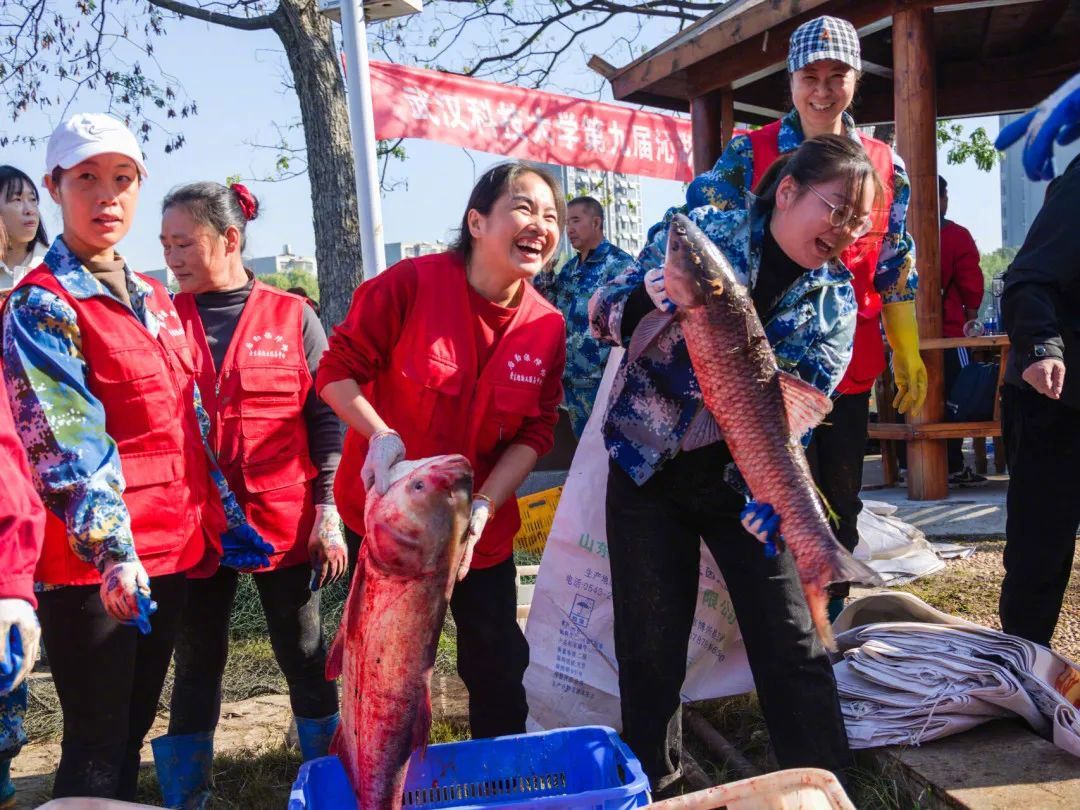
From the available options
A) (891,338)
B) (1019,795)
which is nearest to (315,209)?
(891,338)

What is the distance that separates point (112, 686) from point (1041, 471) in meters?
3.14

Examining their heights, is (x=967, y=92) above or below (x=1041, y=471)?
above

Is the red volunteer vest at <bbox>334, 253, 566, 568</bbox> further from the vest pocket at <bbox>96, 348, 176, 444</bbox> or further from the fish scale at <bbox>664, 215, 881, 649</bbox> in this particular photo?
the fish scale at <bbox>664, 215, 881, 649</bbox>

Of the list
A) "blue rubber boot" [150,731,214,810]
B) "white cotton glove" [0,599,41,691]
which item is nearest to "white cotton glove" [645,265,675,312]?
"white cotton glove" [0,599,41,691]

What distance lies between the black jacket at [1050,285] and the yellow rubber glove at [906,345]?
51 centimetres

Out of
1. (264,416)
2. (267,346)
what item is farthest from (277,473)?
(267,346)

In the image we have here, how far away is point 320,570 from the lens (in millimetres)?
3229

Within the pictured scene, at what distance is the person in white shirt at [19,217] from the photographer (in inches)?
178

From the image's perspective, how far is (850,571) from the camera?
7.57 ft

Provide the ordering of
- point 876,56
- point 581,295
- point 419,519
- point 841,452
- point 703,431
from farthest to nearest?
point 876,56 → point 581,295 → point 841,452 → point 703,431 → point 419,519

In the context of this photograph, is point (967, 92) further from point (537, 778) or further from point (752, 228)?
point (537, 778)

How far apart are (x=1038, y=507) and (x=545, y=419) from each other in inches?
74.0

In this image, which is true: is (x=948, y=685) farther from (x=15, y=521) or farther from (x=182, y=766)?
(x=15, y=521)

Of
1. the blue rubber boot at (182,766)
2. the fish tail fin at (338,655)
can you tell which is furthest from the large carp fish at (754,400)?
the blue rubber boot at (182,766)
